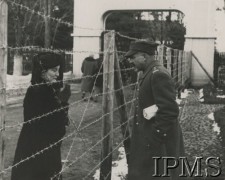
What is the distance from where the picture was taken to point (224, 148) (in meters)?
8.66

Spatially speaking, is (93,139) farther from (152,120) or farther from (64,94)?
(152,120)

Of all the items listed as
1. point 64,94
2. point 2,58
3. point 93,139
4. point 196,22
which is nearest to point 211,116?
point 93,139

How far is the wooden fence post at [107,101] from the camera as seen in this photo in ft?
18.9

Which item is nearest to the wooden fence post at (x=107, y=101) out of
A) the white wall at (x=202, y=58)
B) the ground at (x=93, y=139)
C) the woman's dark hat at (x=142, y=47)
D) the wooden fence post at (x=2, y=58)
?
the ground at (x=93, y=139)

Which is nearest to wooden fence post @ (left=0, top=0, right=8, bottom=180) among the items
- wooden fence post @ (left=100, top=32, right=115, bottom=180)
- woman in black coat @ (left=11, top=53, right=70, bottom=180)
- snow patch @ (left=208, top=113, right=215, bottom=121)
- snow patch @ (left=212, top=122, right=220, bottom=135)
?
woman in black coat @ (left=11, top=53, right=70, bottom=180)

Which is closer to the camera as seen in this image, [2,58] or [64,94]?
[2,58]

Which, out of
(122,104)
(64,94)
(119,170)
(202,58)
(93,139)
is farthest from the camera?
(202,58)

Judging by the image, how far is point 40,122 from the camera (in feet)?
15.7

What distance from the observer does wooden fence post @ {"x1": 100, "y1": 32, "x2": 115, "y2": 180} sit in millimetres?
5758

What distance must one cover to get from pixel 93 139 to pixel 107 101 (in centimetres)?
393

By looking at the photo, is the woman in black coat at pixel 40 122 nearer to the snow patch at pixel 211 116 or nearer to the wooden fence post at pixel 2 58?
the wooden fence post at pixel 2 58

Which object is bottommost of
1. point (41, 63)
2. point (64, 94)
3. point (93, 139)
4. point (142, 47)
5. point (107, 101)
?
point (93, 139)

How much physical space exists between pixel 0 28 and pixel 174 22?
39.0m

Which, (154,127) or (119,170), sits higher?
(154,127)
